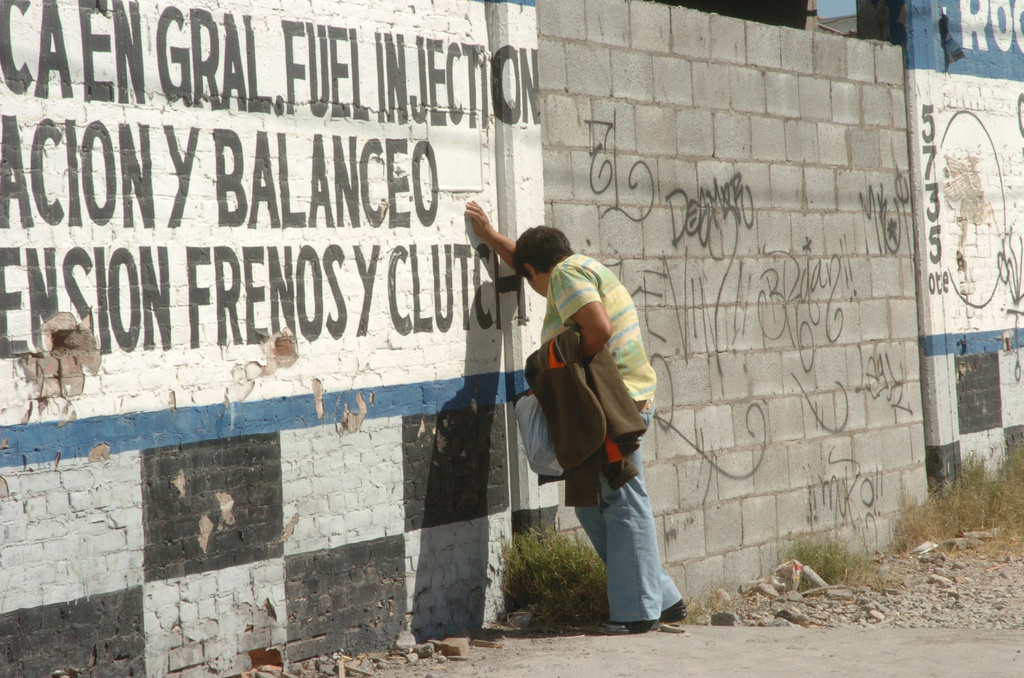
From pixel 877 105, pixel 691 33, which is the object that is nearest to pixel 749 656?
pixel 691 33

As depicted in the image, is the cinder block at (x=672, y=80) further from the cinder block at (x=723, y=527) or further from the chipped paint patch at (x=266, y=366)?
the chipped paint patch at (x=266, y=366)

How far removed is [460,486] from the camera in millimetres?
4898

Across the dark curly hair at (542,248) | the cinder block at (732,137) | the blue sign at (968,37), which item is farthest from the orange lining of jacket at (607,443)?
the blue sign at (968,37)

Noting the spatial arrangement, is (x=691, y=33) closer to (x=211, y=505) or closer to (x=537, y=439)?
(x=537, y=439)

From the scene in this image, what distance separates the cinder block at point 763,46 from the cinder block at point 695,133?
566mm

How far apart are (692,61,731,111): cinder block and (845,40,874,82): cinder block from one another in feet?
4.08

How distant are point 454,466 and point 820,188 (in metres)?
3.21

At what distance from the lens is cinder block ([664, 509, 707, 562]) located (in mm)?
5630

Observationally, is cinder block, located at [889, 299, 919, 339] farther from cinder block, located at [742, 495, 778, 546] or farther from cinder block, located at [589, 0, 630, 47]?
cinder block, located at [589, 0, 630, 47]

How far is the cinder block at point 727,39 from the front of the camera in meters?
6.09

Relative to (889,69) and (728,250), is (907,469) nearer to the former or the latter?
(728,250)

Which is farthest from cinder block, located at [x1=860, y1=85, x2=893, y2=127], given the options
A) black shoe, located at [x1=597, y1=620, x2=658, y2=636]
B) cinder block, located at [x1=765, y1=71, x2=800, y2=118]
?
black shoe, located at [x1=597, y1=620, x2=658, y2=636]

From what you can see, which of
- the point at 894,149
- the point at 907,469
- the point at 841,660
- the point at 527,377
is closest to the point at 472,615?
the point at 527,377

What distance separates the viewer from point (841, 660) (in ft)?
14.3
